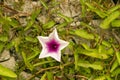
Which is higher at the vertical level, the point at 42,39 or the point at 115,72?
the point at 42,39

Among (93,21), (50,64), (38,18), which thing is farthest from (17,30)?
(93,21)

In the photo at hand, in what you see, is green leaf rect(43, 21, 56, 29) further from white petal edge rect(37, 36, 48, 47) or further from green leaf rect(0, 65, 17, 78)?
green leaf rect(0, 65, 17, 78)

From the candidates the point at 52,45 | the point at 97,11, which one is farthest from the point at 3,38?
the point at 97,11

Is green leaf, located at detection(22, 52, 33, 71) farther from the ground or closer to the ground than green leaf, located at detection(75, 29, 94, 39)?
closer to the ground

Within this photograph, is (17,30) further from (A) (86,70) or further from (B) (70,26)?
(A) (86,70)

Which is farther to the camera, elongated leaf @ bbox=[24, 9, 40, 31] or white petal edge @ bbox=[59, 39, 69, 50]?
elongated leaf @ bbox=[24, 9, 40, 31]

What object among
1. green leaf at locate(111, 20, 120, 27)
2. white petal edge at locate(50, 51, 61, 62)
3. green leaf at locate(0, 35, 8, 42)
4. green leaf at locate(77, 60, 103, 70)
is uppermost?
green leaf at locate(111, 20, 120, 27)

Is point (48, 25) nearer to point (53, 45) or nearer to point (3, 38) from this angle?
point (53, 45)

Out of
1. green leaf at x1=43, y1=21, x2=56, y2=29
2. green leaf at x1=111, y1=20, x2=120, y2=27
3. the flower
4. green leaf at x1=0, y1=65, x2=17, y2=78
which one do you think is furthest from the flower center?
green leaf at x1=111, y1=20, x2=120, y2=27
